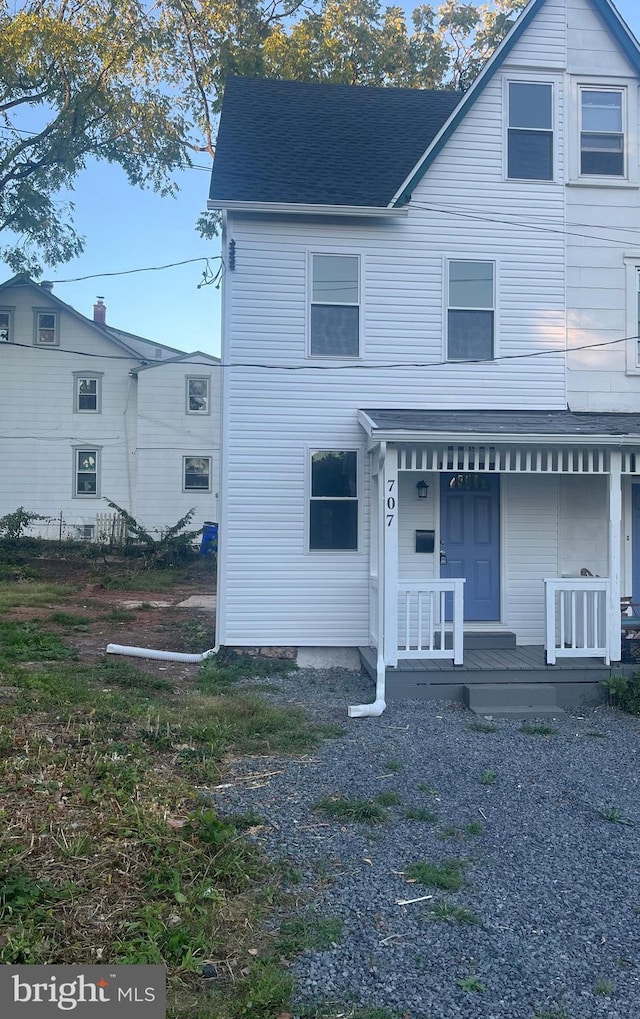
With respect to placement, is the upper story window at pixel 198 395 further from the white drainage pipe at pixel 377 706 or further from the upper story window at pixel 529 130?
the white drainage pipe at pixel 377 706

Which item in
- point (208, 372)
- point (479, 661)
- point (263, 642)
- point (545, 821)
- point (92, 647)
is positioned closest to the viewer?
point (545, 821)

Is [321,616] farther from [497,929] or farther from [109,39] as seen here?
[109,39]

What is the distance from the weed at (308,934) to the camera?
3.52m

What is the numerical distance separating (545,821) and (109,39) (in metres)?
24.7

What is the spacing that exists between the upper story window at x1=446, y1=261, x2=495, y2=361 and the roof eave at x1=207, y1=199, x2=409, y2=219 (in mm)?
1176

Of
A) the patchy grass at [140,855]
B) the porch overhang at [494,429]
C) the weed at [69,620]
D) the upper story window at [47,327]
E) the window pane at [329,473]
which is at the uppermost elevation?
the upper story window at [47,327]

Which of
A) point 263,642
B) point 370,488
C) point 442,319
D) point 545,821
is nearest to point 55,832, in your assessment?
point 545,821

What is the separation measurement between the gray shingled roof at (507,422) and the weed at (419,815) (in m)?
4.56

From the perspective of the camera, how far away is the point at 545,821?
525 centimetres

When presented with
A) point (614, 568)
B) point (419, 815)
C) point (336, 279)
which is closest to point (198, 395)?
point (336, 279)

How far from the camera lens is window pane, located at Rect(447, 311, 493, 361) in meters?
10.5

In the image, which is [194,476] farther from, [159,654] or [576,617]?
[576,617]

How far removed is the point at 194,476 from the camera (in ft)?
83.8

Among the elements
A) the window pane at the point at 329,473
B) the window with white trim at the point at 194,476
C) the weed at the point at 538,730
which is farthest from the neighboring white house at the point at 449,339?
the window with white trim at the point at 194,476
